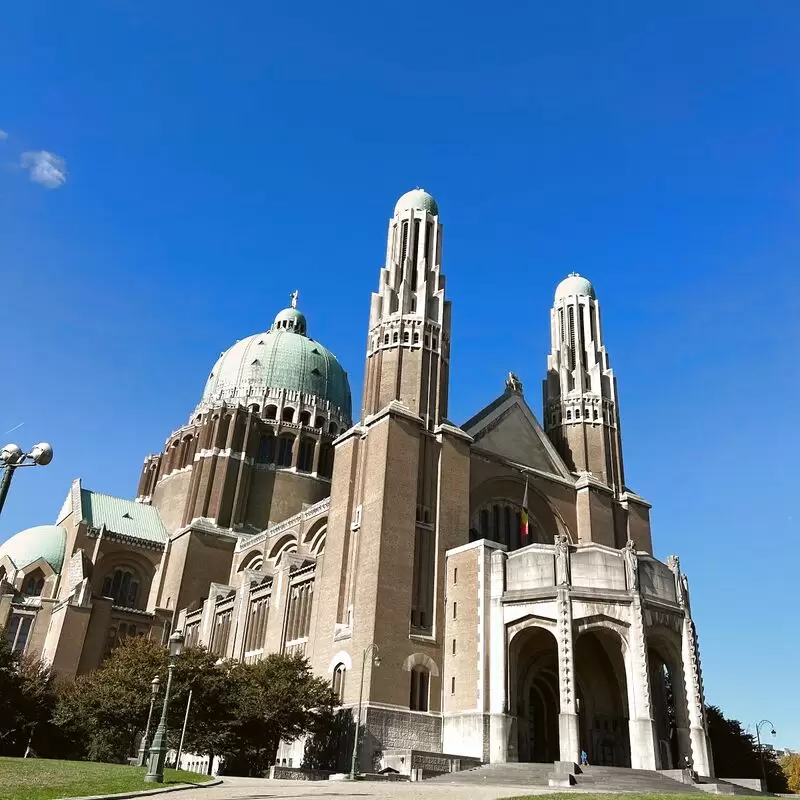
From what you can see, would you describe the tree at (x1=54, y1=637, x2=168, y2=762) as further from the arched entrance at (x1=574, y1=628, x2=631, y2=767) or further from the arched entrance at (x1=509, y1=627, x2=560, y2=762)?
the arched entrance at (x1=574, y1=628, x2=631, y2=767)

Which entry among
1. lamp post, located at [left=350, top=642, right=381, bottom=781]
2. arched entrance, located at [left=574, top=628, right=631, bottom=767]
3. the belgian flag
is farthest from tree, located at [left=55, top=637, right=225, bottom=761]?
the belgian flag

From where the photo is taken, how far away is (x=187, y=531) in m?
61.8

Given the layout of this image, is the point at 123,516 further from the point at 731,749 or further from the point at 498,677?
the point at 731,749

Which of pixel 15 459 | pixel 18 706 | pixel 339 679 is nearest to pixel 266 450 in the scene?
pixel 339 679

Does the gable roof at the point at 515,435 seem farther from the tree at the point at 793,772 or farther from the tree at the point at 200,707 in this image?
the tree at the point at 793,772

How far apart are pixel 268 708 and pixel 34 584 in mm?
35979

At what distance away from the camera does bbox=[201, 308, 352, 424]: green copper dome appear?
75.4 meters

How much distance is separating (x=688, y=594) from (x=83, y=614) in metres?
39.1

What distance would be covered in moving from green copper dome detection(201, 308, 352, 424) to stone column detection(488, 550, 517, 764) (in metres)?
40.0

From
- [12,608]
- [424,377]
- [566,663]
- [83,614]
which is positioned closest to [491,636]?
[566,663]

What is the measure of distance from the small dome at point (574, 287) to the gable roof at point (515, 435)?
11.4 meters

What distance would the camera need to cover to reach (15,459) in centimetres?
1522

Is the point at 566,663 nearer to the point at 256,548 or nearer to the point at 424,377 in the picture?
the point at 424,377

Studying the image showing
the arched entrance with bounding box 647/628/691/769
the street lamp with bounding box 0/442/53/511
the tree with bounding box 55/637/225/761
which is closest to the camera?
the street lamp with bounding box 0/442/53/511
